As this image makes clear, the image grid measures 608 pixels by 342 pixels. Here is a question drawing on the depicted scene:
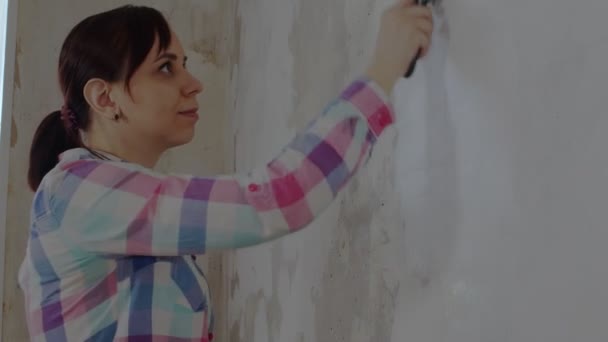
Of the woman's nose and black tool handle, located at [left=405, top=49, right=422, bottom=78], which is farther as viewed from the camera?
the woman's nose

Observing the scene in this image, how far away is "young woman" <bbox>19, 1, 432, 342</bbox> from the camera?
0.83 metres

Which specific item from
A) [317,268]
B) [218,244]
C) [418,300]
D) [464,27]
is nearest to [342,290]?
[317,268]

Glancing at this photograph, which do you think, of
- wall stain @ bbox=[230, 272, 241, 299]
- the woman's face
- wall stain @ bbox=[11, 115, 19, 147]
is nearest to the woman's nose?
the woman's face

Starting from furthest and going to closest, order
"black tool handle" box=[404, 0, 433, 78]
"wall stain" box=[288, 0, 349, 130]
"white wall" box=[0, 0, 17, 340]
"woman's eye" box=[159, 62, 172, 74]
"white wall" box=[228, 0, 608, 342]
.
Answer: "white wall" box=[0, 0, 17, 340] → "wall stain" box=[288, 0, 349, 130] → "woman's eye" box=[159, 62, 172, 74] → "black tool handle" box=[404, 0, 433, 78] → "white wall" box=[228, 0, 608, 342]

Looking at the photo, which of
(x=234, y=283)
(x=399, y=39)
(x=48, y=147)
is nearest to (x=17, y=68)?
(x=234, y=283)

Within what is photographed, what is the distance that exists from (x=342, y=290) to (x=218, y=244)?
1.20 ft

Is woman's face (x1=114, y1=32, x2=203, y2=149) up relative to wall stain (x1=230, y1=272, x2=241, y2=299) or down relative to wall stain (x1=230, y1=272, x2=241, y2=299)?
up

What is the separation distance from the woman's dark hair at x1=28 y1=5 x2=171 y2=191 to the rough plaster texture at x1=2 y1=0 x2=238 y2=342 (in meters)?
0.87

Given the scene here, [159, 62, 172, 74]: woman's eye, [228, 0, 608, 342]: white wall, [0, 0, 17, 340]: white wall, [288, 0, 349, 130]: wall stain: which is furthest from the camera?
→ [0, 0, 17, 340]: white wall

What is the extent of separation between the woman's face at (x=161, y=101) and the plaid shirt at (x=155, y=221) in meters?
0.09

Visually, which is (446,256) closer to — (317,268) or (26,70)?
(317,268)

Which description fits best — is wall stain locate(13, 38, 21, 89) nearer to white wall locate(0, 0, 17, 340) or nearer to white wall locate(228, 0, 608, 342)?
white wall locate(0, 0, 17, 340)

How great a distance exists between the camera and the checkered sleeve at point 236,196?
2.69 feet

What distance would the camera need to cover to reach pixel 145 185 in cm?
86
